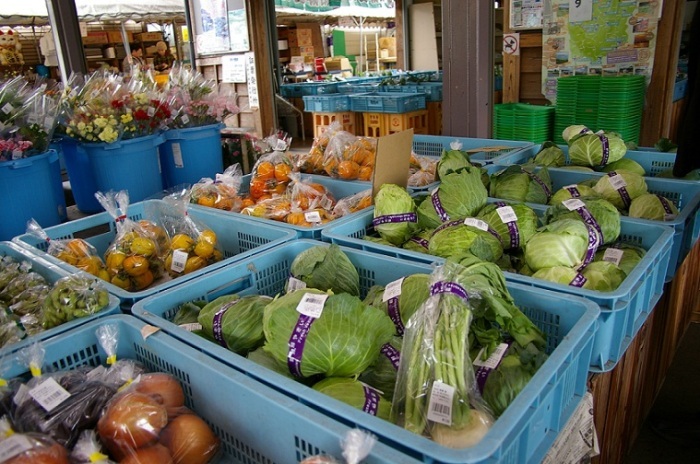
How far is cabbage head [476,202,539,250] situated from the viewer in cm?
171

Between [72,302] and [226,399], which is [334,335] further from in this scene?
[72,302]

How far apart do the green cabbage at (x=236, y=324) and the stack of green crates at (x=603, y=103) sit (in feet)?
12.7

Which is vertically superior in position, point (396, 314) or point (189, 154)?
point (189, 154)

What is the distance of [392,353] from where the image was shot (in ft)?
3.95

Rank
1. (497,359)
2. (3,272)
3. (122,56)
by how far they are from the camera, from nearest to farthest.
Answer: (497,359)
(3,272)
(122,56)

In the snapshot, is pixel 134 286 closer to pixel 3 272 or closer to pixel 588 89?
pixel 3 272

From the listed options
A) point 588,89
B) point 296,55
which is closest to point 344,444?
point 588,89

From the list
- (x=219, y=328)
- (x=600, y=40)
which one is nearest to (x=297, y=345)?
(x=219, y=328)

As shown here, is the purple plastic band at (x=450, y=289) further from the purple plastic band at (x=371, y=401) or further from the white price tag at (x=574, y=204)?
the white price tag at (x=574, y=204)

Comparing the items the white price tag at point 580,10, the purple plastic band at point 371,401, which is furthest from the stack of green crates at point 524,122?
the purple plastic band at point 371,401

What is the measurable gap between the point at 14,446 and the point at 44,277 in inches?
37.3

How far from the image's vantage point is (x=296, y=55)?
35.4 feet

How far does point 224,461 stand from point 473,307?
0.64 m

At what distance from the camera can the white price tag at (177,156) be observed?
10.3 ft
